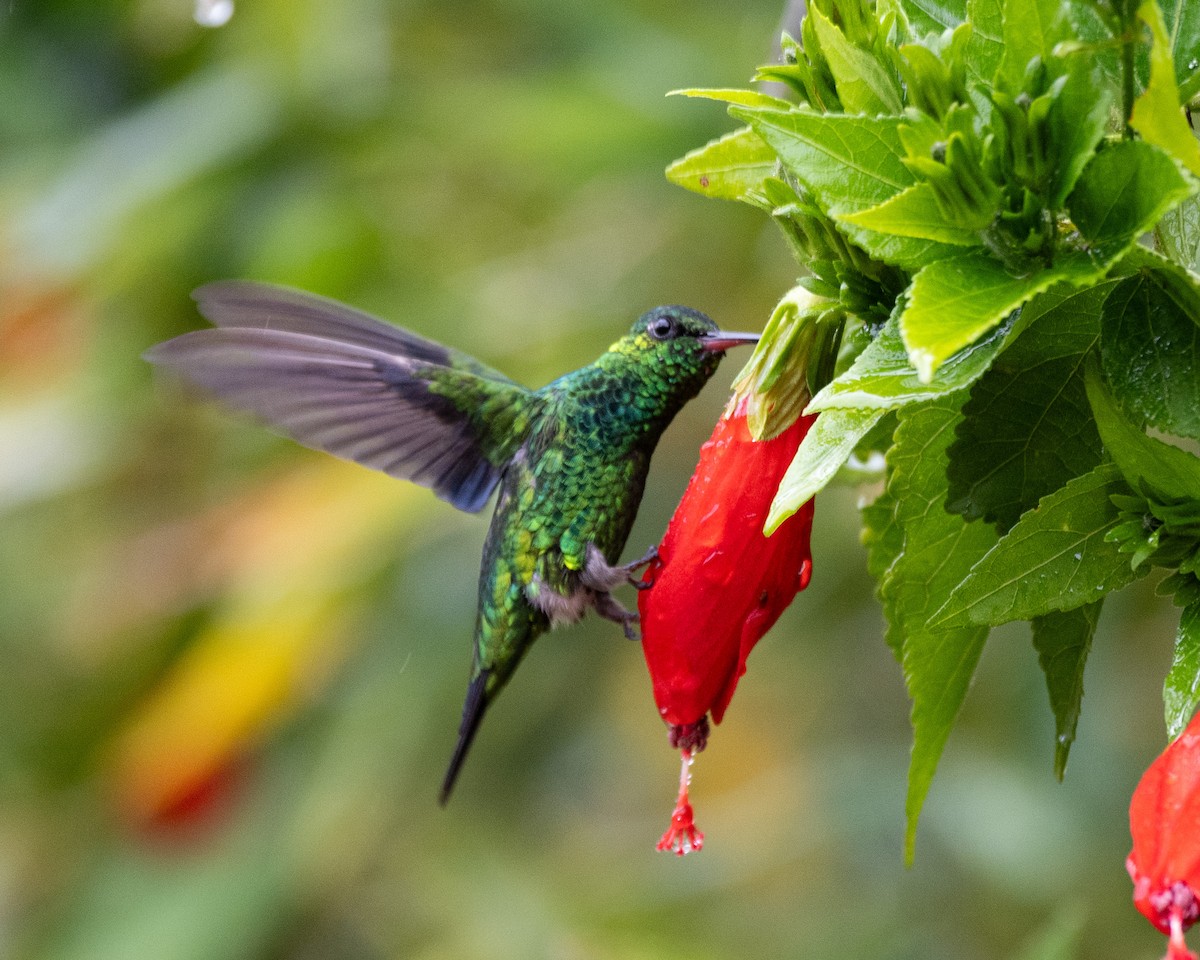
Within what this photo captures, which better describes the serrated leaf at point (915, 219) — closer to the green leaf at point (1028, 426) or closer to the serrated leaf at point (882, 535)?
the green leaf at point (1028, 426)

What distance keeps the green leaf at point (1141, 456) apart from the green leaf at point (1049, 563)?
0.06 feet

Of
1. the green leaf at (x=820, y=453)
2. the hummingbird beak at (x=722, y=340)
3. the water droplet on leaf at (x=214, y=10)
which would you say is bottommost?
the hummingbird beak at (x=722, y=340)

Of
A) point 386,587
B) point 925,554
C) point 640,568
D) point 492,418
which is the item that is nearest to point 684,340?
point 640,568

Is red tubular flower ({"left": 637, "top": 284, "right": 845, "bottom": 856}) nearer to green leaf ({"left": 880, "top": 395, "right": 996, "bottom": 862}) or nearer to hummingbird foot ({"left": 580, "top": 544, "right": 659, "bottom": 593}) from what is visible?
green leaf ({"left": 880, "top": 395, "right": 996, "bottom": 862})

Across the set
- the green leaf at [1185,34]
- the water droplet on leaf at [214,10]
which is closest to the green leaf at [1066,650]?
the green leaf at [1185,34]

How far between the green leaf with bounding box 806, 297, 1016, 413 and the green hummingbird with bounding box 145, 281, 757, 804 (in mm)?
479

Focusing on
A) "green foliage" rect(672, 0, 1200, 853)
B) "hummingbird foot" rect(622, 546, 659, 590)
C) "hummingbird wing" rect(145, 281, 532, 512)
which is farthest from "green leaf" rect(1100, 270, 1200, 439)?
"hummingbird wing" rect(145, 281, 532, 512)

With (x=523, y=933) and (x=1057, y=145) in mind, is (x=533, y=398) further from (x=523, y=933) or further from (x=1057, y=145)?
(x=523, y=933)

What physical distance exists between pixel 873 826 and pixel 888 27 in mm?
2228

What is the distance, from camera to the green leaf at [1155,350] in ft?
2.69

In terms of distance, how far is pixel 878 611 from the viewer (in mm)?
2949

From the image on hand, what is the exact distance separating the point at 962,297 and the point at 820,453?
0.11 meters

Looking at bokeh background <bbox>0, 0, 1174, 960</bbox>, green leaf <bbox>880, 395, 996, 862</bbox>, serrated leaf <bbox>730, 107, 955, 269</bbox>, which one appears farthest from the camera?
bokeh background <bbox>0, 0, 1174, 960</bbox>

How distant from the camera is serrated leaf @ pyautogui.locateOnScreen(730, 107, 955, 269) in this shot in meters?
0.80
